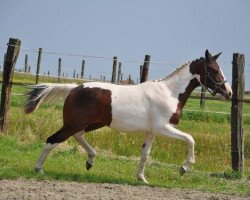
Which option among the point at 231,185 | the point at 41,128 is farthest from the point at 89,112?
the point at 41,128

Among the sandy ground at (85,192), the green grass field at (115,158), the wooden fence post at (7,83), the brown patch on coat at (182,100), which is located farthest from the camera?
the wooden fence post at (7,83)

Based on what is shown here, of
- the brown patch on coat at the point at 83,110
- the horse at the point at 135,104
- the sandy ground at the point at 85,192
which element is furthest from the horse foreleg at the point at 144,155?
the sandy ground at the point at 85,192

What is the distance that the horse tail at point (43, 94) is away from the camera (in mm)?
9539

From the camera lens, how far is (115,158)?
12039mm

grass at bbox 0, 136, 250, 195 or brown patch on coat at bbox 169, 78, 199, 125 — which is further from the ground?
brown patch on coat at bbox 169, 78, 199, 125

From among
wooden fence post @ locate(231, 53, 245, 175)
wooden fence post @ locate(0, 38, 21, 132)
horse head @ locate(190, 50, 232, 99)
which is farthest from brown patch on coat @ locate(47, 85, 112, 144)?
wooden fence post @ locate(0, 38, 21, 132)

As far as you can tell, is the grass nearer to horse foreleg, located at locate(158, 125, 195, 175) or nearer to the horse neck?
horse foreleg, located at locate(158, 125, 195, 175)

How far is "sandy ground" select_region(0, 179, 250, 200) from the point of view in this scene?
7117 mm

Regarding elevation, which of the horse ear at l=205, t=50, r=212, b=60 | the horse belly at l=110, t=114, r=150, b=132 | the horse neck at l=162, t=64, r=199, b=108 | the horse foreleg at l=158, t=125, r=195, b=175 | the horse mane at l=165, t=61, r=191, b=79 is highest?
the horse ear at l=205, t=50, r=212, b=60

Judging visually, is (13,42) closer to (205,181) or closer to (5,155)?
(5,155)

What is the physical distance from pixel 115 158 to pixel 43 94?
118 inches

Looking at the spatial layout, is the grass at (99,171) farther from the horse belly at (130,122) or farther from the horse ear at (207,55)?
the horse ear at (207,55)

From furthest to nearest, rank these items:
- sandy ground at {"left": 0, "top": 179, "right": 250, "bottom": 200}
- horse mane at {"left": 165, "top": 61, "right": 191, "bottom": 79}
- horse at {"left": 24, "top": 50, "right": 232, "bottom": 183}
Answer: horse mane at {"left": 165, "top": 61, "right": 191, "bottom": 79} → horse at {"left": 24, "top": 50, "right": 232, "bottom": 183} → sandy ground at {"left": 0, "top": 179, "right": 250, "bottom": 200}

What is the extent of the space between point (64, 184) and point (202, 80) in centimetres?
297
